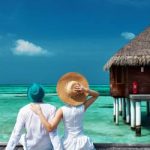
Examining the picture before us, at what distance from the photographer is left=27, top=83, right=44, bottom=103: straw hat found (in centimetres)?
400

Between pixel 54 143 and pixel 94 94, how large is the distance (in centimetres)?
66

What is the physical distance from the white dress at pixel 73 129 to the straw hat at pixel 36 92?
27 centimetres

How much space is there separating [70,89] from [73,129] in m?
0.38

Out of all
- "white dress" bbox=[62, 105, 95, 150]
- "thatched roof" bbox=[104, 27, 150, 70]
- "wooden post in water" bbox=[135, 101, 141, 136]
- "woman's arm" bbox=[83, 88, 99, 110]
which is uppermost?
"thatched roof" bbox=[104, 27, 150, 70]

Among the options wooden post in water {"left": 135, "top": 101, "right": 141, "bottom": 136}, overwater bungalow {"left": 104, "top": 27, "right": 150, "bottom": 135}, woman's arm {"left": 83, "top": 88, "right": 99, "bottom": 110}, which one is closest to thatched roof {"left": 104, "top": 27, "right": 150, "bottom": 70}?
overwater bungalow {"left": 104, "top": 27, "right": 150, "bottom": 135}

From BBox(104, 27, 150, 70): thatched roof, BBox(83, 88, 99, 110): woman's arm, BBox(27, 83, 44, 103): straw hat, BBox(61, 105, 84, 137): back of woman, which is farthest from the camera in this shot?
BBox(104, 27, 150, 70): thatched roof

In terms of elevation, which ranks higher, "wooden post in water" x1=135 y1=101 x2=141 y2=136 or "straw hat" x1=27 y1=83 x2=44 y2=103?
"straw hat" x1=27 y1=83 x2=44 y2=103

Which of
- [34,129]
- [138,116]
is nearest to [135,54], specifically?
[138,116]

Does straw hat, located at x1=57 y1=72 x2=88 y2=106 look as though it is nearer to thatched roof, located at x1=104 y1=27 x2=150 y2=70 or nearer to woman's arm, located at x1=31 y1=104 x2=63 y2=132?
woman's arm, located at x1=31 y1=104 x2=63 y2=132

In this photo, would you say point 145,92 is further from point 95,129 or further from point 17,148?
point 17,148

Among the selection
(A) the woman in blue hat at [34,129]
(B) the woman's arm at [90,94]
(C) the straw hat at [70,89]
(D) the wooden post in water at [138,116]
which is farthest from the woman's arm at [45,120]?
(D) the wooden post in water at [138,116]

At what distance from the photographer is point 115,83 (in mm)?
16953

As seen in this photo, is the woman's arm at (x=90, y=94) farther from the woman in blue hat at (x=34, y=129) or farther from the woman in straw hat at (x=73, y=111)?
the woman in blue hat at (x=34, y=129)

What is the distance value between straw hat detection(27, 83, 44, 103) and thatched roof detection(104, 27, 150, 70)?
11353mm
